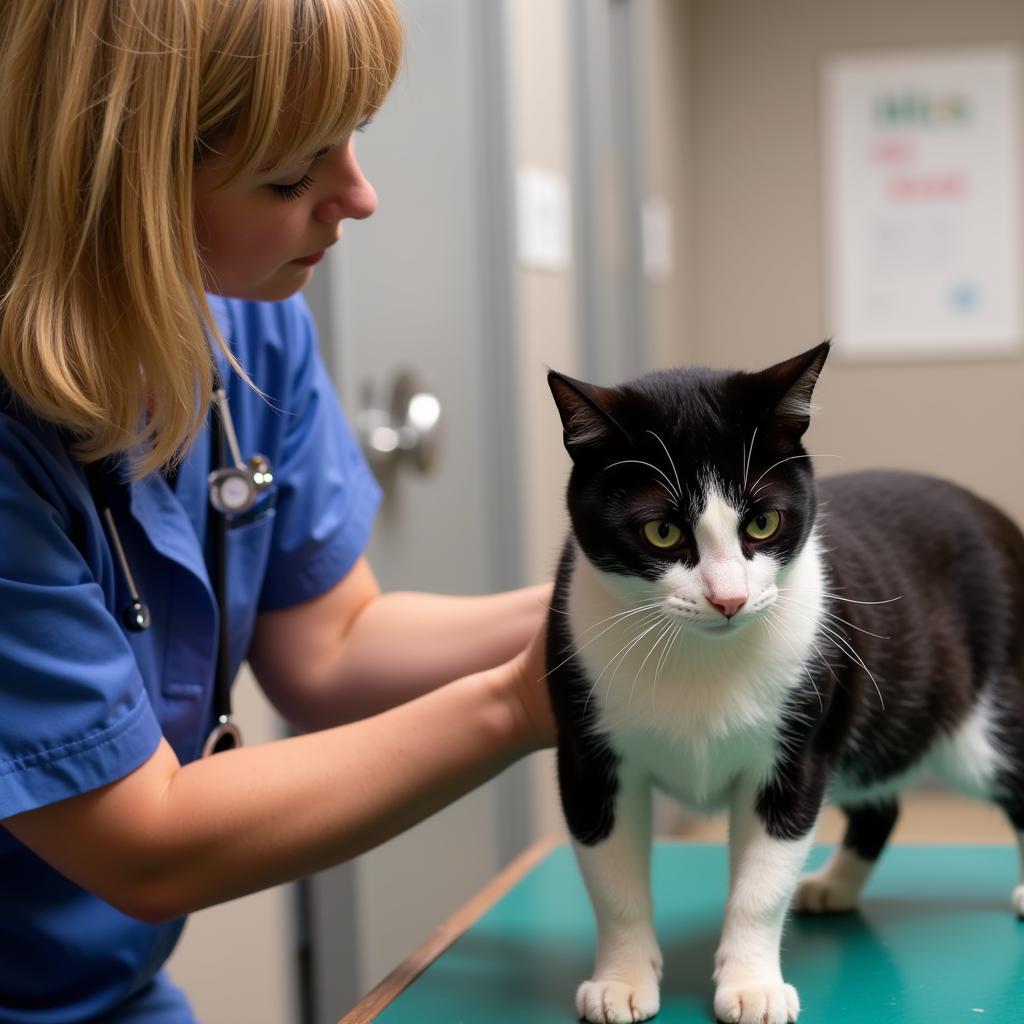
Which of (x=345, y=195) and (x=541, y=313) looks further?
(x=541, y=313)

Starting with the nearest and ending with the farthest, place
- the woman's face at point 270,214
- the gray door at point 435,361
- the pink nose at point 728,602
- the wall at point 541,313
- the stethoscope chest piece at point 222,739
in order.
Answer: the pink nose at point 728,602
the woman's face at point 270,214
the stethoscope chest piece at point 222,739
the gray door at point 435,361
the wall at point 541,313

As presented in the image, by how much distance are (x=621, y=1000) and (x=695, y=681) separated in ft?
0.63

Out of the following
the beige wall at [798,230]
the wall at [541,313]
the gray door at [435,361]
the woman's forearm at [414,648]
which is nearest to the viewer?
the woman's forearm at [414,648]

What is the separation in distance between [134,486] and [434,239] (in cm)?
100

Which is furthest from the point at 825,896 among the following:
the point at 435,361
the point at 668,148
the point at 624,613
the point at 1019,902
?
the point at 668,148

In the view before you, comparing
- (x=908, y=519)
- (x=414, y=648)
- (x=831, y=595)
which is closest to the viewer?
(x=831, y=595)

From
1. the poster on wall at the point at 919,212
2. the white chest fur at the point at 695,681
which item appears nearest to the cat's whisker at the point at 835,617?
the white chest fur at the point at 695,681

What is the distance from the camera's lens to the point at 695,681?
0.79 metres

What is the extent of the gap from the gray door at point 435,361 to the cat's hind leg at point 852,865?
661mm

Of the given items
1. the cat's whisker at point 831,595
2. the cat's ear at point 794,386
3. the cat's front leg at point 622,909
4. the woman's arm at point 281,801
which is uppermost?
the cat's ear at point 794,386

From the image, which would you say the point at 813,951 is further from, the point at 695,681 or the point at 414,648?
the point at 414,648

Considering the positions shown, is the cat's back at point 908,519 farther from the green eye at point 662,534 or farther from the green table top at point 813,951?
the green table top at point 813,951

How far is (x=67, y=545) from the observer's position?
0.79 meters

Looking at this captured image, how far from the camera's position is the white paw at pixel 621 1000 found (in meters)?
0.79
